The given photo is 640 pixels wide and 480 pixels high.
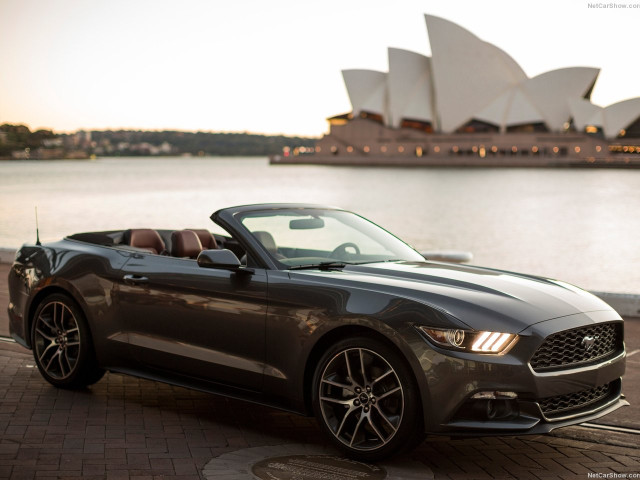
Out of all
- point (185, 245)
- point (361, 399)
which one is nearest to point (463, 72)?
point (185, 245)

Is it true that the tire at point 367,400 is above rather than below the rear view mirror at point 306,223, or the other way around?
below

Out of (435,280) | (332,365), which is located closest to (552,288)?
(435,280)

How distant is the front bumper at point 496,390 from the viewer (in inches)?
170

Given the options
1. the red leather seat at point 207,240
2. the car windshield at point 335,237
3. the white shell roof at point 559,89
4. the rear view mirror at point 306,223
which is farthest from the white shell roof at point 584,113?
the rear view mirror at point 306,223

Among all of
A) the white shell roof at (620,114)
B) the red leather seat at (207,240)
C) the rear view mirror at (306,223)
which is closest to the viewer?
the rear view mirror at (306,223)

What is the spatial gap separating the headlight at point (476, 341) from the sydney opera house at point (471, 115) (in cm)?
10052

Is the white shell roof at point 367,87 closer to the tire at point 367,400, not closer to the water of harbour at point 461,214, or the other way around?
the water of harbour at point 461,214

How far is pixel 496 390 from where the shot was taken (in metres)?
4.32

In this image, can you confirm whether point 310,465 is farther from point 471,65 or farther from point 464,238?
point 471,65

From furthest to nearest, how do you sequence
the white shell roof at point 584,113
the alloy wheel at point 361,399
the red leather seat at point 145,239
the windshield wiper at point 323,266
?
1. the white shell roof at point 584,113
2. the red leather seat at point 145,239
3. the windshield wiper at point 323,266
4. the alloy wheel at point 361,399

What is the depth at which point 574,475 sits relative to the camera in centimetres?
461

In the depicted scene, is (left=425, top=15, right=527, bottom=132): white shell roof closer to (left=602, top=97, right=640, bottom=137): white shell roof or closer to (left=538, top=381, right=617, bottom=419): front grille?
(left=602, top=97, right=640, bottom=137): white shell roof

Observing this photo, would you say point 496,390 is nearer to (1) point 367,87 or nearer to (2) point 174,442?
(2) point 174,442

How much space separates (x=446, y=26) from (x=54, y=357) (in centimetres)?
10018
